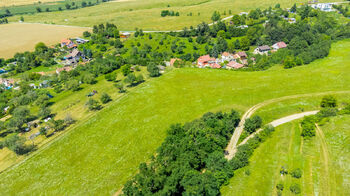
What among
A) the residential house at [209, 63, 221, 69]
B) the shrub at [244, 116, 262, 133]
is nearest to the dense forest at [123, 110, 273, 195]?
the shrub at [244, 116, 262, 133]

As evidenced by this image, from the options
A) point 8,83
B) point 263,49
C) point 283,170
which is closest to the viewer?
point 283,170

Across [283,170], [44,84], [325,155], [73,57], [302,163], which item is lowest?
[283,170]

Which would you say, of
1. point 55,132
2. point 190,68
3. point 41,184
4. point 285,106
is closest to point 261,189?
point 285,106

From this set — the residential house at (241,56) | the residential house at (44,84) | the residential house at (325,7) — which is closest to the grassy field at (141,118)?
the residential house at (241,56)

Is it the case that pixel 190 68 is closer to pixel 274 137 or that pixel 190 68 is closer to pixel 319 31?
pixel 274 137

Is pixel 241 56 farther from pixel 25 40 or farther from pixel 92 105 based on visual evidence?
pixel 25 40

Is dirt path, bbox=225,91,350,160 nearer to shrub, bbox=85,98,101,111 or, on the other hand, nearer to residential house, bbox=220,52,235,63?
residential house, bbox=220,52,235,63

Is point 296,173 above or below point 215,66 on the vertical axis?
below

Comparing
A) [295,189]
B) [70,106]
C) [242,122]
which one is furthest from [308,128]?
[70,106]
